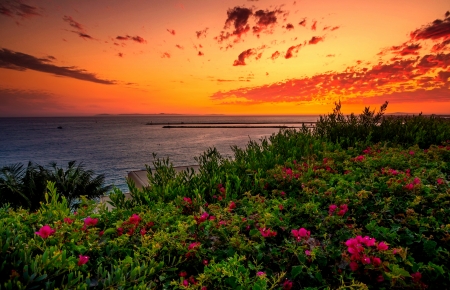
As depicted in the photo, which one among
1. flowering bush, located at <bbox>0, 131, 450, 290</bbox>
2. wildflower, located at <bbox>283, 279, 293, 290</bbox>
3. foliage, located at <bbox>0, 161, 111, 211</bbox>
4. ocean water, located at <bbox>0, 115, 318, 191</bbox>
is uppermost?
flowering bush, located at <bbox>0, 131, 450, 290</bbox>

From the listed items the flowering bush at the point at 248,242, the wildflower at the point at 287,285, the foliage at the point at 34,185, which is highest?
the flowering bush at the point at 248,242

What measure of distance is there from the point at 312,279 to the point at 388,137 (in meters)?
8.83

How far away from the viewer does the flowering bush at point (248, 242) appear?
83.3 inches

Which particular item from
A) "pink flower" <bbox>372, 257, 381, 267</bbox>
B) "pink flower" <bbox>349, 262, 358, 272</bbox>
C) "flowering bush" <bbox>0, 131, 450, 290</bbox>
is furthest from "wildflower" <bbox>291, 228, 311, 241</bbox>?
"pink flower" <bbox>372, 257, 381, 267</bbox>

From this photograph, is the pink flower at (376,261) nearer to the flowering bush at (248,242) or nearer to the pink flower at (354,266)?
the flowering bush at (248,242)

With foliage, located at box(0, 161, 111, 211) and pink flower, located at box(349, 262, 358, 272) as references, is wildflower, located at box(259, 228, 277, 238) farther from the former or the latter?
foliage, located at box(0, 161, 111, 211)

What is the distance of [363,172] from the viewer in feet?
17.2

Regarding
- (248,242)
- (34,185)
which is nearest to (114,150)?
(34,185)

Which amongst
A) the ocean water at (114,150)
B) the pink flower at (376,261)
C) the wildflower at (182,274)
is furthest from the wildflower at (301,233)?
the ocean water at (114,150)

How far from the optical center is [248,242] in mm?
2854

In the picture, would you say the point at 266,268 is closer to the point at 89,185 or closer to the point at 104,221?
the point at 104,221

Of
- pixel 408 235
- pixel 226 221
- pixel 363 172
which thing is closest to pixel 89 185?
pixel 226 221

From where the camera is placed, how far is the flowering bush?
212 centimetres

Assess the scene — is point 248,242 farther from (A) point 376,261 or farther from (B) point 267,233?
(A) point 376,261
